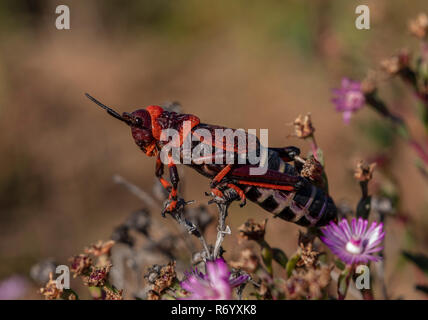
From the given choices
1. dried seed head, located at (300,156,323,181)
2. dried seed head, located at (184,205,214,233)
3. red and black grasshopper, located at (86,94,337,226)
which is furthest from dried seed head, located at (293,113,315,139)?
dried seed head, located at (184,205,214,233)

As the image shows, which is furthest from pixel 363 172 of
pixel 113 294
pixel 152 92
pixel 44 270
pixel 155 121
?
pixel 152 92

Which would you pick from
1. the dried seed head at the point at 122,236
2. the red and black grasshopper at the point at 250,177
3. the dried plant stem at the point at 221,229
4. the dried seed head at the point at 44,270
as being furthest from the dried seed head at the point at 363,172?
the dried seed head at the point at 44,270

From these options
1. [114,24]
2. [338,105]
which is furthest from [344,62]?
[114,24]

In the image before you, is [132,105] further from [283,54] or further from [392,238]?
[392,238]

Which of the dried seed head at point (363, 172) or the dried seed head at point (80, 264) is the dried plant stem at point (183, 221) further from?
the dried seed head at point (363, 172)

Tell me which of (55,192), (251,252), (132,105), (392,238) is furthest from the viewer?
(132,105)
